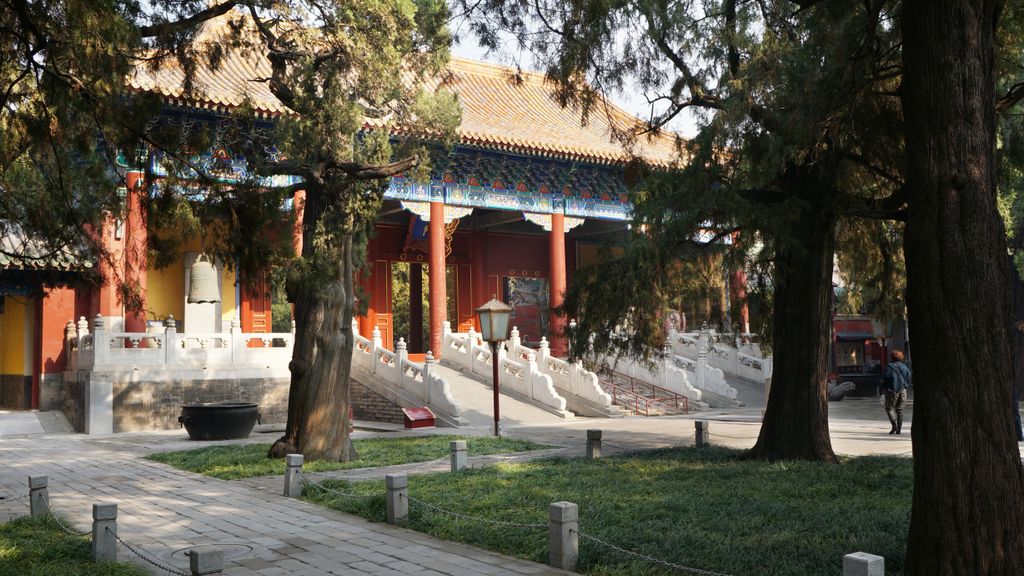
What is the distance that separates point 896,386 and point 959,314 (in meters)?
8.99

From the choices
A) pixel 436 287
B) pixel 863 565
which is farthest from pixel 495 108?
pixel 863 565

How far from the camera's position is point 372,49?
9.95 metres

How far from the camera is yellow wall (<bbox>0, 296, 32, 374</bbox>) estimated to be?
57.9 feet

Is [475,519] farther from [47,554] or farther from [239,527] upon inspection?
[47,554]

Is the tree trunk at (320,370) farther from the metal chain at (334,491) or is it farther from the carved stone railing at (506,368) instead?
the carved stone railing at (506,368)

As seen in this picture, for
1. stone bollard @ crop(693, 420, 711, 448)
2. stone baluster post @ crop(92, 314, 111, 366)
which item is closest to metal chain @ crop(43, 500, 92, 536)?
stone bollard @ crop(693, 420, 711, 448)

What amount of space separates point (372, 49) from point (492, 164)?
10.8 metres

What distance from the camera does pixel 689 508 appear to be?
666cm

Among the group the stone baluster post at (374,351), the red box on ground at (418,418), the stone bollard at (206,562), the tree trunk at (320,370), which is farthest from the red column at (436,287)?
the stone bollard at (206,562)

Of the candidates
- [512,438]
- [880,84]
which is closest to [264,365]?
[512,438]

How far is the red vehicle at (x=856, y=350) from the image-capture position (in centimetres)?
2342

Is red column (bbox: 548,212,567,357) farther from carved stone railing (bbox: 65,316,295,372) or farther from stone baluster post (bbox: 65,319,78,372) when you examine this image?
stone baluster post (bbox: 65,319,78,372)

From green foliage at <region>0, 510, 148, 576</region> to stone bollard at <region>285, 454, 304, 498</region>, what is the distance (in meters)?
1.90

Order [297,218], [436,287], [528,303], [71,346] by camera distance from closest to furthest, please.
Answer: [297,218] < [71,346] < [436,287] < [528,303]
